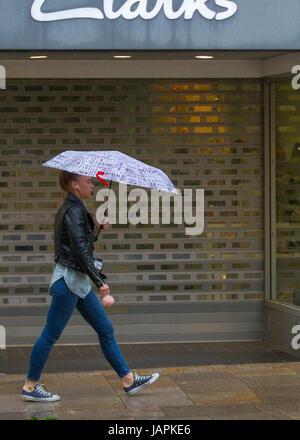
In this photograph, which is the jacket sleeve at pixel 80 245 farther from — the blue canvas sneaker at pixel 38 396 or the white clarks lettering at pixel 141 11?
the white clarks lettering at pixel 141 11

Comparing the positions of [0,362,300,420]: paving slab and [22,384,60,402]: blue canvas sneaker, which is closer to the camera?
[0,362,300,420]: paving slab

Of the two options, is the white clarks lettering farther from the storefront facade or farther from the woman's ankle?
the woman's ankle

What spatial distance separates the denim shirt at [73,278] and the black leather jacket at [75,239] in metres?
0.05

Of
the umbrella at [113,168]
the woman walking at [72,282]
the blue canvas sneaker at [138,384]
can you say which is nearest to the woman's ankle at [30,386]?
the woman walking at [72,282]

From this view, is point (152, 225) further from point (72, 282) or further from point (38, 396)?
point (38, 396)

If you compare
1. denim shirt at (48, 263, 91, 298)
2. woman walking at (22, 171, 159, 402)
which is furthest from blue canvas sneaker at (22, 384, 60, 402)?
denim shirt at (48, 263, 91, 298)

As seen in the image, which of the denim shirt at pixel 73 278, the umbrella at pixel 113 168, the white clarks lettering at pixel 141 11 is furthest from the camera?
the white clarks lettering at pixel 141 11

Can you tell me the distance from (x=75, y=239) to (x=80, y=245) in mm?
64

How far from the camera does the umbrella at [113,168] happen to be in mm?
7191

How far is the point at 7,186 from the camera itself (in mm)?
10180

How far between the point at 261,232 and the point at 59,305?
145 inches

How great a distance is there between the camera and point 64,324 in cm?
755

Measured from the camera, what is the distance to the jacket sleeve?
23.8 ft

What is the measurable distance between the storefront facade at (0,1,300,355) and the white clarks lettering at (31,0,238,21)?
147cm
